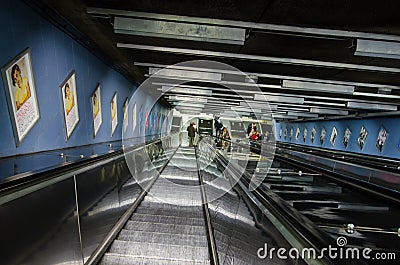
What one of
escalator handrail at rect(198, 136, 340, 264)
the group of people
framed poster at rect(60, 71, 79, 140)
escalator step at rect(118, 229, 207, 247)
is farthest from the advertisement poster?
escalator handrail at rect(198, 136, 340, 264)

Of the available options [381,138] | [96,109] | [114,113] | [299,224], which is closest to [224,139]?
[114,113]

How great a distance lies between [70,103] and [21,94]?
1681 millimetres

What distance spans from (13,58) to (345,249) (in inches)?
159

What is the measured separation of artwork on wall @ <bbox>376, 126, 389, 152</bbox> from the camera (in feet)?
38.8

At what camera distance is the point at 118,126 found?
9.55m

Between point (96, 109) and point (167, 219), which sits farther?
point (96, 109)

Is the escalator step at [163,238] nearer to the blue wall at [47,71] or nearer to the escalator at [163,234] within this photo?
the escalator at [163,234]

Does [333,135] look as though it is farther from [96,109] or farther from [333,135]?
[96,109]

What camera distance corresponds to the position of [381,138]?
1201 cm

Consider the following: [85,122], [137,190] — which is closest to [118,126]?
[85,122]

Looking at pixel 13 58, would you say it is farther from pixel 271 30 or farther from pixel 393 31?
pixel 393 31

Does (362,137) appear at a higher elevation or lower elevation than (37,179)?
higher

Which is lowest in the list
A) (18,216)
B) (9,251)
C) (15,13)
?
(9,251)

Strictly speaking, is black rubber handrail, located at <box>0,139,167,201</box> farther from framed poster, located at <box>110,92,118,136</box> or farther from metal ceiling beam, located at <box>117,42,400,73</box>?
framed poster, located at <box>110,92,118,136</box>
